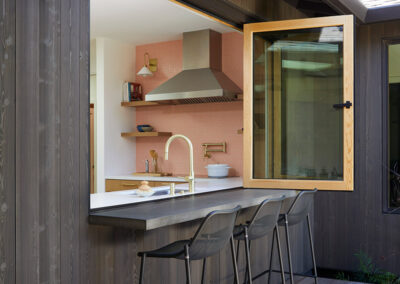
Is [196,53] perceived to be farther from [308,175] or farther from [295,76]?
[308,175]

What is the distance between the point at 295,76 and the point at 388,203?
5.55 ft

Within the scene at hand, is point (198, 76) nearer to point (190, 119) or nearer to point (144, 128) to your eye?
point (190, 119)

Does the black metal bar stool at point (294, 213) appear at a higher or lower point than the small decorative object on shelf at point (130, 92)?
lower

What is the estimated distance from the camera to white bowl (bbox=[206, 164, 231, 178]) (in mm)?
5730

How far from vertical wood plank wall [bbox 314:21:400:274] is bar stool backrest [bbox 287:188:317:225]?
56.7 inches

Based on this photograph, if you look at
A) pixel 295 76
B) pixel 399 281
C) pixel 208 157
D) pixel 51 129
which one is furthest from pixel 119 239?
pixel 208 157

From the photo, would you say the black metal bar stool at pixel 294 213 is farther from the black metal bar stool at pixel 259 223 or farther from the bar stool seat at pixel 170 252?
the bar stool seat at pixel 170 252

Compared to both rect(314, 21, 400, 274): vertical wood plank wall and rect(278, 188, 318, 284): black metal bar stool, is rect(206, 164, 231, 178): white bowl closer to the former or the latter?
rect(314, 21, 400, 274): vertical wood plank wall

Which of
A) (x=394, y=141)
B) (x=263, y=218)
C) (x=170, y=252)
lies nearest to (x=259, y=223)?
(x=263, y=218)

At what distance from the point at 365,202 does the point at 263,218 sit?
7.45ft

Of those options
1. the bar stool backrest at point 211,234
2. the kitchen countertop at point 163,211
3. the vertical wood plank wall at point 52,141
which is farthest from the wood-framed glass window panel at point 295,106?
the vertical wood plank wall at point 52,141

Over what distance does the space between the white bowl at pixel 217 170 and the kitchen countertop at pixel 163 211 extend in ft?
7.62

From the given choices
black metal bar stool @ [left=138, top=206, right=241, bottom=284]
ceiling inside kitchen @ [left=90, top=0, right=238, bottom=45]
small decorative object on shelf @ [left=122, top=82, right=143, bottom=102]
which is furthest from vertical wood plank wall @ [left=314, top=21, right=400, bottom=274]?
small decorative object on shelf @ [left=122, top=82, right=143, bottom=102]

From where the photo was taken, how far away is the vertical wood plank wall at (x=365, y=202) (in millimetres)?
4895
